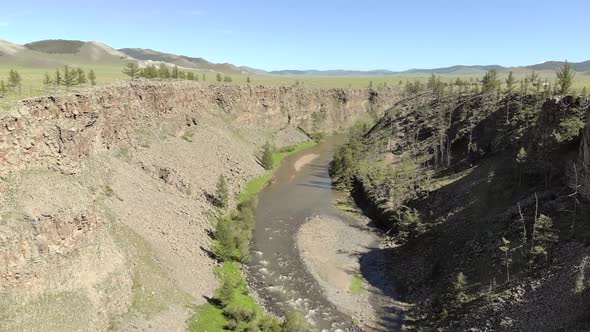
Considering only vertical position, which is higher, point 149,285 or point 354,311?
point 149,285

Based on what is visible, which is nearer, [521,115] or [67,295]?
[67,295]

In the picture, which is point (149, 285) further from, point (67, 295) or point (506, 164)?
point (506, 164)

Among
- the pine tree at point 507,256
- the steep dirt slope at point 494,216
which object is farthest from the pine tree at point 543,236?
the pine tree at point 507,256

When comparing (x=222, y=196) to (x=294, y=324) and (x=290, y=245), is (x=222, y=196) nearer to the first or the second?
(x=290, y=245)

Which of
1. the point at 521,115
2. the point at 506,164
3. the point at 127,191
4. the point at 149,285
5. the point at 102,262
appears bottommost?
the point at 149,285

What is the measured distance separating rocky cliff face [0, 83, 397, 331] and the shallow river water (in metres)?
7.08

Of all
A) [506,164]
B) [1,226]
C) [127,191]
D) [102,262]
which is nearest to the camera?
[1,226]

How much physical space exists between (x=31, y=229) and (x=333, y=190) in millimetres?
58707

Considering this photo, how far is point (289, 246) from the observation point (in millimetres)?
60594

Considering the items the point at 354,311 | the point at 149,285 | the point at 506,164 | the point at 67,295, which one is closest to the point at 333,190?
the point at 506,164

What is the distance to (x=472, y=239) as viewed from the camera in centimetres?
4888

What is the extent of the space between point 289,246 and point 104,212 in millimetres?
25134

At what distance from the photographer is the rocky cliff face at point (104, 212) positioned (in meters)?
35.8

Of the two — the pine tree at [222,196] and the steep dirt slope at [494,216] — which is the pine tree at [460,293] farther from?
the pine tree at [222,196]
